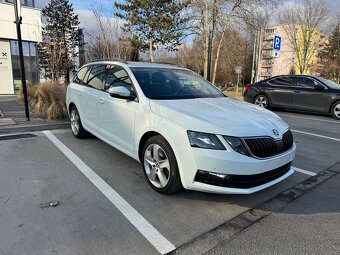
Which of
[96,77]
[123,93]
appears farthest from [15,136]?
[123,93]

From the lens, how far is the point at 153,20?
2166 centimetres

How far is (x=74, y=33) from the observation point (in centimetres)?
2233

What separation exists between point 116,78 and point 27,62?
16.1 m

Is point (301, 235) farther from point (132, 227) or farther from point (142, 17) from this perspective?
point (142, 17)

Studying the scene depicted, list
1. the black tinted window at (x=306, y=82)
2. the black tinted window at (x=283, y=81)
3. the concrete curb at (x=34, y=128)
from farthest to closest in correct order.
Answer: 1. the black tinted window at (x=283, y=81)
2. the black tinted window at (x=306, y=82)
3. the concrete curb at (x=34, y=128)

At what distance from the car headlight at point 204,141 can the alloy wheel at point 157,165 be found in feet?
1.55

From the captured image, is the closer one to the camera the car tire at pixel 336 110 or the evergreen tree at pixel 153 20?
the car tire at pixel 336 110

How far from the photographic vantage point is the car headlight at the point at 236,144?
9.58 feet

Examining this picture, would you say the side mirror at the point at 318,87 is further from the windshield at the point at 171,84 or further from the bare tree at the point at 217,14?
the bare tree at the point at 217,14

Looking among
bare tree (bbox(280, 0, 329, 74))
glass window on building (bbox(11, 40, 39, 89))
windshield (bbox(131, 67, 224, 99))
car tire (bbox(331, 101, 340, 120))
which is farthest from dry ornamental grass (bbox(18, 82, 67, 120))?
bare tree (bbox(280, 0, 329, 74))

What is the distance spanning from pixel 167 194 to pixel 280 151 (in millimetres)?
1450

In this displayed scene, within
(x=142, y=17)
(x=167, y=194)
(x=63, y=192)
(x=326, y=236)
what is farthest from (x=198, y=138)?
(x=142, y=17)

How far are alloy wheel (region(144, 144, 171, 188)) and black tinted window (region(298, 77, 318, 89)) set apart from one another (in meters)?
8.90

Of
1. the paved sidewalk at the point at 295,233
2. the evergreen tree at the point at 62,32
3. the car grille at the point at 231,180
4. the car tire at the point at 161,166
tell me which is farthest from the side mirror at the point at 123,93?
the evergreen tree at the point at 62,32
